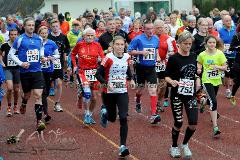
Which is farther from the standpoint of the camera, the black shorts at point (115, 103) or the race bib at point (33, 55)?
the race bib at point (33, 55)

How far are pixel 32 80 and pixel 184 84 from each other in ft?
9.80

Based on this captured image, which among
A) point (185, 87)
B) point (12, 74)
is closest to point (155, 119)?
point (185, 87)

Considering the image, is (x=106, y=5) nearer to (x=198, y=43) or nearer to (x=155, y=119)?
(x=198, y=43)

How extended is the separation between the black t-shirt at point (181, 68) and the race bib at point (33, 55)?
8.85ft

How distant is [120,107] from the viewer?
7.90 metres

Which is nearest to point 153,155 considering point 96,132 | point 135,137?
point 135,137

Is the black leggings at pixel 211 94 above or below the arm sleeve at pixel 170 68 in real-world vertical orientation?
below

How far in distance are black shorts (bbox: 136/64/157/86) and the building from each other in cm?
2270

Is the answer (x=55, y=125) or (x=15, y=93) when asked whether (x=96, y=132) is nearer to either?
(x=55, y=125)

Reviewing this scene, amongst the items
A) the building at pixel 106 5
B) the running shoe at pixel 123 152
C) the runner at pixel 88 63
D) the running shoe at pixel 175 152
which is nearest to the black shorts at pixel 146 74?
the runner at pixel 88 63

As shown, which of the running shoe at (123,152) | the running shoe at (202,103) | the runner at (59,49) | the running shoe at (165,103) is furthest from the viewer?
the running shoe at (165,103)

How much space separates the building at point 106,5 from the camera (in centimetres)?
3397

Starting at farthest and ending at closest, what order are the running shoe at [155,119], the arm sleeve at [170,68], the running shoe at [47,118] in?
the running shoe at [47,118] → the running shoe at [155,119] → the arm sleeve at [170,68]

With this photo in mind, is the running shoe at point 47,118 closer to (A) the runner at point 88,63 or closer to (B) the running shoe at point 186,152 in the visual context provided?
(A) the runner at point 88,63
